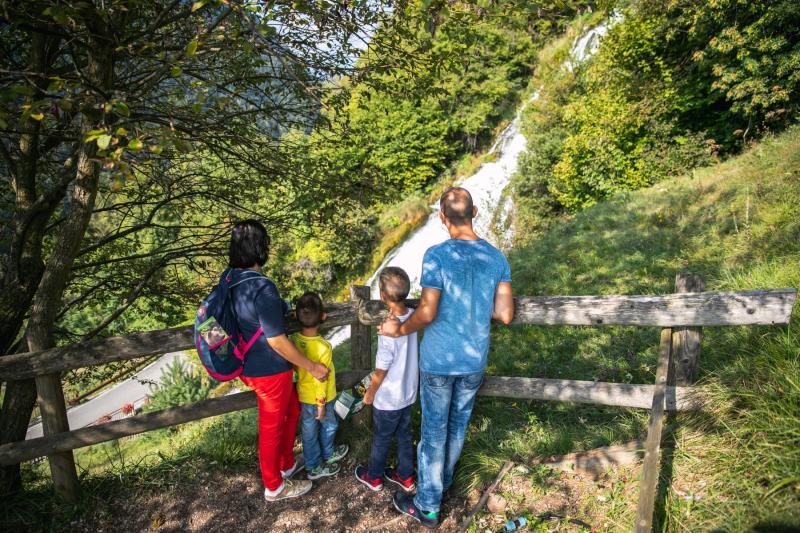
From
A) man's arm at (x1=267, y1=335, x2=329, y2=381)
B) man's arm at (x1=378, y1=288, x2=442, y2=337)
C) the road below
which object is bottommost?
the road below

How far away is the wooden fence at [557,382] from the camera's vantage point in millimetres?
2729

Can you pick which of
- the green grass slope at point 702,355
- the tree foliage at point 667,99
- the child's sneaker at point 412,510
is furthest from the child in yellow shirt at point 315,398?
the tree foliage at point 667,99

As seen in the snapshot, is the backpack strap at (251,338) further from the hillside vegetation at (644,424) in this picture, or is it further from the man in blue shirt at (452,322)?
the hillside vegetation at (644,424)

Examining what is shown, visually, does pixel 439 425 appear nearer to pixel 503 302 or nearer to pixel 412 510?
pixel 412 510

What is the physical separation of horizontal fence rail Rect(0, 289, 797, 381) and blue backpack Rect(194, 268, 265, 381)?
530 millimetres

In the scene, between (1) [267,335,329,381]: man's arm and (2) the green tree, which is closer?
(2) the green tree

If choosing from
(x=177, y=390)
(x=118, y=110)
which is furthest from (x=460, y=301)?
(x=177, y=390)

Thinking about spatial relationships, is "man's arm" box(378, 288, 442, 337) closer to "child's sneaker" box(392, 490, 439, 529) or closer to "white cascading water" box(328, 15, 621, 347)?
"child's sneaker" box(392, 490, 439, 529)

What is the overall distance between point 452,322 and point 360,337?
125 cm

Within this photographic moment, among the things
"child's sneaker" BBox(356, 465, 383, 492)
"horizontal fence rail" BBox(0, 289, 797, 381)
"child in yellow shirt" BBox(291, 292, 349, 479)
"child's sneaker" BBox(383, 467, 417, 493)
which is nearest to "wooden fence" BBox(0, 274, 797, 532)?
"horizontal fence rail" BBox(0, 289, 797, 381)

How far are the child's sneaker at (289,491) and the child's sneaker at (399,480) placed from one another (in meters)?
0.60

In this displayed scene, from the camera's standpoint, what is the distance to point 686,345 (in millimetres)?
2928

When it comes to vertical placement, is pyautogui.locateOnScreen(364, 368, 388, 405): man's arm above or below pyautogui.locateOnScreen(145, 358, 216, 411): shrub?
above

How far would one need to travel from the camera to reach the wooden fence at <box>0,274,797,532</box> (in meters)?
2.73
